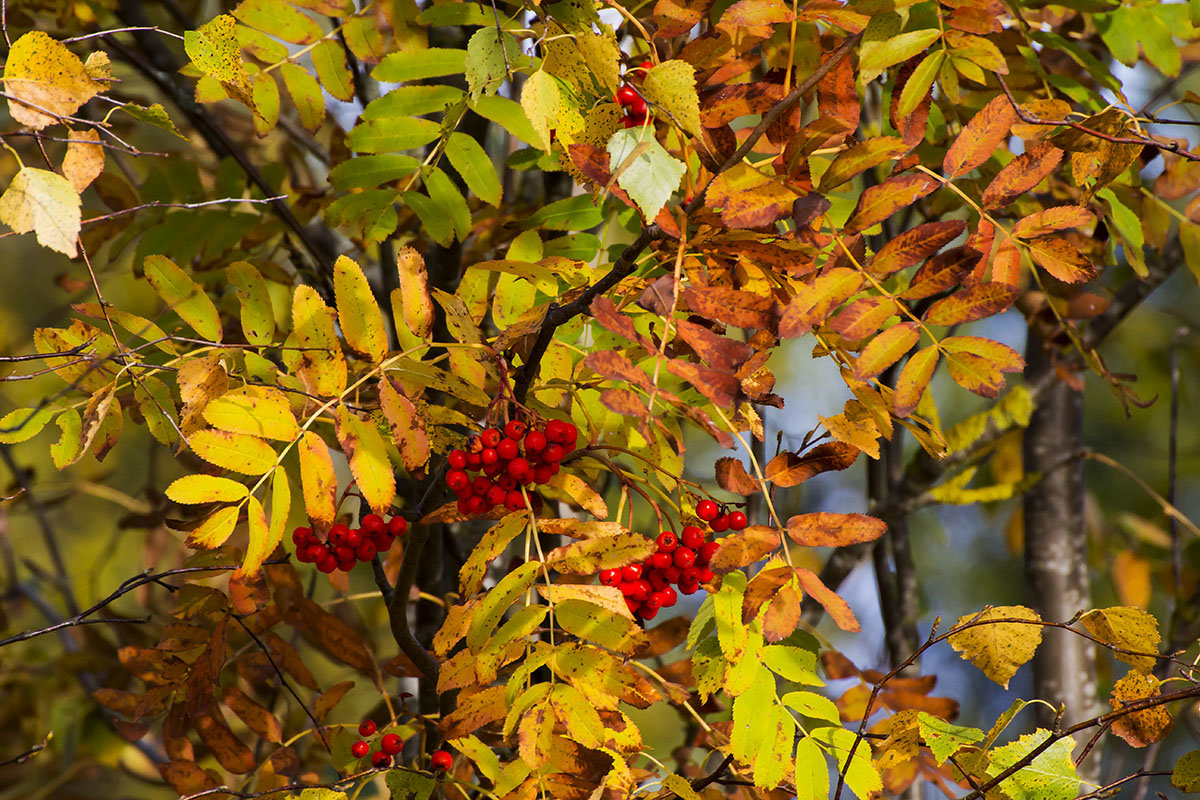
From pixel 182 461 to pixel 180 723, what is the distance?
1.68ft

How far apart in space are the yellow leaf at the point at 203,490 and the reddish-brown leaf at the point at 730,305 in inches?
18.6

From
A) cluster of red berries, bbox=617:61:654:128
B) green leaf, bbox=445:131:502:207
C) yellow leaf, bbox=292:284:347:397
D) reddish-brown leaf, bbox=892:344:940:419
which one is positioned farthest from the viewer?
green leaf, bbox=445:131:502:207

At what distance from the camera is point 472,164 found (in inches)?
45.9

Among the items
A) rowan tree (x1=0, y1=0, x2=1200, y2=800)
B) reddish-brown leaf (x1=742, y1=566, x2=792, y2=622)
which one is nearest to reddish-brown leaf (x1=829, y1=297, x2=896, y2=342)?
rowan tree (x1=0, y1=0, x2=1200, y2=800)

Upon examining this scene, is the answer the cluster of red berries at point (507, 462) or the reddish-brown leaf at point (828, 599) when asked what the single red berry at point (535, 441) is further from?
the reddish-brown leaf at point (828, 599)

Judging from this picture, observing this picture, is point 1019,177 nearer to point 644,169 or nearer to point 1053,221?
point 1053,221

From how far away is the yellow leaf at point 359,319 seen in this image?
94 centimetres

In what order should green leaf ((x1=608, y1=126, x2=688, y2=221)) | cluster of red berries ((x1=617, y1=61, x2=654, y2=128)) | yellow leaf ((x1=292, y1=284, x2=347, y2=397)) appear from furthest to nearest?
A: cluster of red berries ((x1=617, y1=61, x2=654, y2=128))
yellow leaf ((x1=292, y1=284, x2=347, y2=397))
green leaf ((x1=608, y1=126, x2=688, y2=221))

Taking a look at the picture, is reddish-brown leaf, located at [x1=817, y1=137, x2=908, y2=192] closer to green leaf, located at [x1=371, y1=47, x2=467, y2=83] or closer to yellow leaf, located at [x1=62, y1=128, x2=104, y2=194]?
green leaf, located at [x1=371, y1=47, x2=467, y2=83]

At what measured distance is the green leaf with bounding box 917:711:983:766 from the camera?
2.81 ft

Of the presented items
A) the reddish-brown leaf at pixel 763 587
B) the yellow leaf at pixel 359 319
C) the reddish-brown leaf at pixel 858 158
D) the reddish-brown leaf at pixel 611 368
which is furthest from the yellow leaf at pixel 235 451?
the reddish-brown leaf at pixel 858 158

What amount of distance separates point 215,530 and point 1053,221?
848 mm

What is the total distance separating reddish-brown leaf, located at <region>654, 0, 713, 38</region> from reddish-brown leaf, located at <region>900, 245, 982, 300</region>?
0.33 meters

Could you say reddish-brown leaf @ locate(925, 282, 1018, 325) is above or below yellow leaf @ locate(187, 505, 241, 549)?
above
